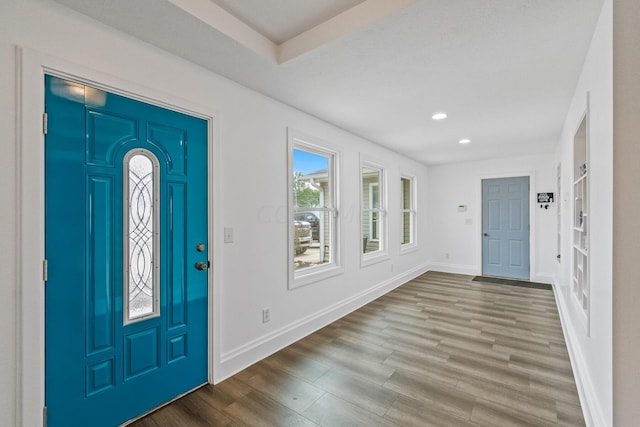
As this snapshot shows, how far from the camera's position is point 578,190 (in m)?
2.56

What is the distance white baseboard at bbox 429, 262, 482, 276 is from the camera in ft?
19.9

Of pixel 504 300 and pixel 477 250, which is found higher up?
pixel 477 250

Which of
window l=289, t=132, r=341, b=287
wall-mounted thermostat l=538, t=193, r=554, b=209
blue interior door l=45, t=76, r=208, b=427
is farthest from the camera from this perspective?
wall-mounted thermostat l=538, t=193, r=554, b=209

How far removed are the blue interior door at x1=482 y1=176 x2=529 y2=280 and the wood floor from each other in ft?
7.30

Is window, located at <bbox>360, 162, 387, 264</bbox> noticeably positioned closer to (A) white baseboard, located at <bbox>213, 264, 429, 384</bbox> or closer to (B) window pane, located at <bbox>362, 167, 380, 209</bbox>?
(B) window pane, located at <bbox>362, 167, 380, 209</bbox>

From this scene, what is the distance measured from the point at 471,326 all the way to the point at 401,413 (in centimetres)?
190

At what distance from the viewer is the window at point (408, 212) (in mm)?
5934

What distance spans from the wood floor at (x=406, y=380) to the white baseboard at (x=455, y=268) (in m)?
2.39

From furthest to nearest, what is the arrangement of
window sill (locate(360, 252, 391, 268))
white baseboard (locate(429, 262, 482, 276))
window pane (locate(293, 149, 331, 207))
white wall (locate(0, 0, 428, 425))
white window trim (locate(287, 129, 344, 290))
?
1. white baseboard (locate(429, 262, 482, 276))
2. window sill (locate(360, 252, 391, 268))
3. window pane (locate(293, 149, 331, 207))
4. white window trim (locate(287, 129, 344, 290))
5. white wall (locate(0, 0, 428, 425))

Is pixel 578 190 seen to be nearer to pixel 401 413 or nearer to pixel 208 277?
pixel 401 413

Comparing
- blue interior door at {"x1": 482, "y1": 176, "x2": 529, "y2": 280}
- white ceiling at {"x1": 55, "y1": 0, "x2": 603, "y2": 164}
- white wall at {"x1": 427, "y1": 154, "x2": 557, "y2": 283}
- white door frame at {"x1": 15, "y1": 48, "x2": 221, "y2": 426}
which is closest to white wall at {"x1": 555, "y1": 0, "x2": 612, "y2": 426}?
white ceiling at {"x1": 55, "y1": 0, "x2": 603, "y2": 164}

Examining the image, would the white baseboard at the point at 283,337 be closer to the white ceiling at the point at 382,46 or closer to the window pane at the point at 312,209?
the window pane at the point at 312,209

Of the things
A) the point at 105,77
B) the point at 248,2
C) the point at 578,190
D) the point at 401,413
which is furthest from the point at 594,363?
the point at 105,77
